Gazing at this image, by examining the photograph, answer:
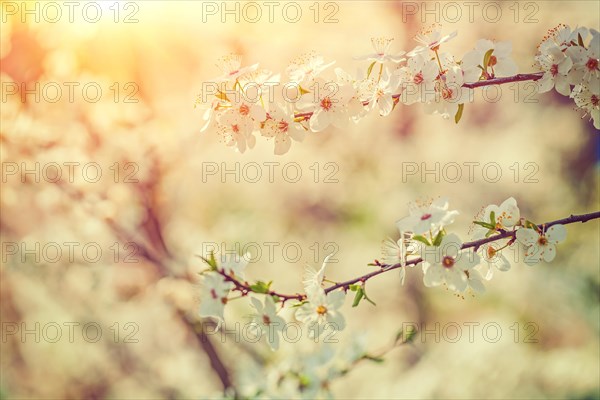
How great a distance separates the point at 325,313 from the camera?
903mm

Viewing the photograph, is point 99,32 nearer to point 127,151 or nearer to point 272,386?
point 127,151

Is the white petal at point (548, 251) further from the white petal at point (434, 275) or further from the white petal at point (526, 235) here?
the white petal at point (434, 275)

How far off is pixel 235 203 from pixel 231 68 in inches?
139

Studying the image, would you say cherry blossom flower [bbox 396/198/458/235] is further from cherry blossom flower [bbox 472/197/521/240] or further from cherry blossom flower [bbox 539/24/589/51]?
cherry blossom flower [bbox 539/24/589/51]

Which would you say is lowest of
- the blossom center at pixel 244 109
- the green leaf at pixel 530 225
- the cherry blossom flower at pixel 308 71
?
the green leaf at pixel 530 225

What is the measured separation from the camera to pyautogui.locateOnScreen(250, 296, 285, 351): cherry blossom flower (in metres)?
0.88

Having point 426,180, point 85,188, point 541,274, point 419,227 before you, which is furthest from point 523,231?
point 426,180

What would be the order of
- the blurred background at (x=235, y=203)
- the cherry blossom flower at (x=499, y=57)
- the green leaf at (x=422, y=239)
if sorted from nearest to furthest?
the green leaf at (x=422, y=239) → the cherry blossom flower at (x=499, y=57) → the blurred background at (x=235, y=203)

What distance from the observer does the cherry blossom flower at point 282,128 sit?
3.05 feet

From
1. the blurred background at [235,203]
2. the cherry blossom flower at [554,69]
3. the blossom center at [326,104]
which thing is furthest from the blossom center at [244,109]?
the blurred background at [235,203]

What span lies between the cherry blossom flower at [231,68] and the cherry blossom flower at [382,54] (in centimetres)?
18

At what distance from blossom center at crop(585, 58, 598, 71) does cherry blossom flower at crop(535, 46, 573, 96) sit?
0.02 meters

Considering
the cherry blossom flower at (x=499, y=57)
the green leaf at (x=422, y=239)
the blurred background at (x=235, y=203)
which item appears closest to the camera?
the green leaf at (x=422, y=239)

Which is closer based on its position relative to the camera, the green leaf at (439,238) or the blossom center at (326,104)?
the green leaf at (439,238)
